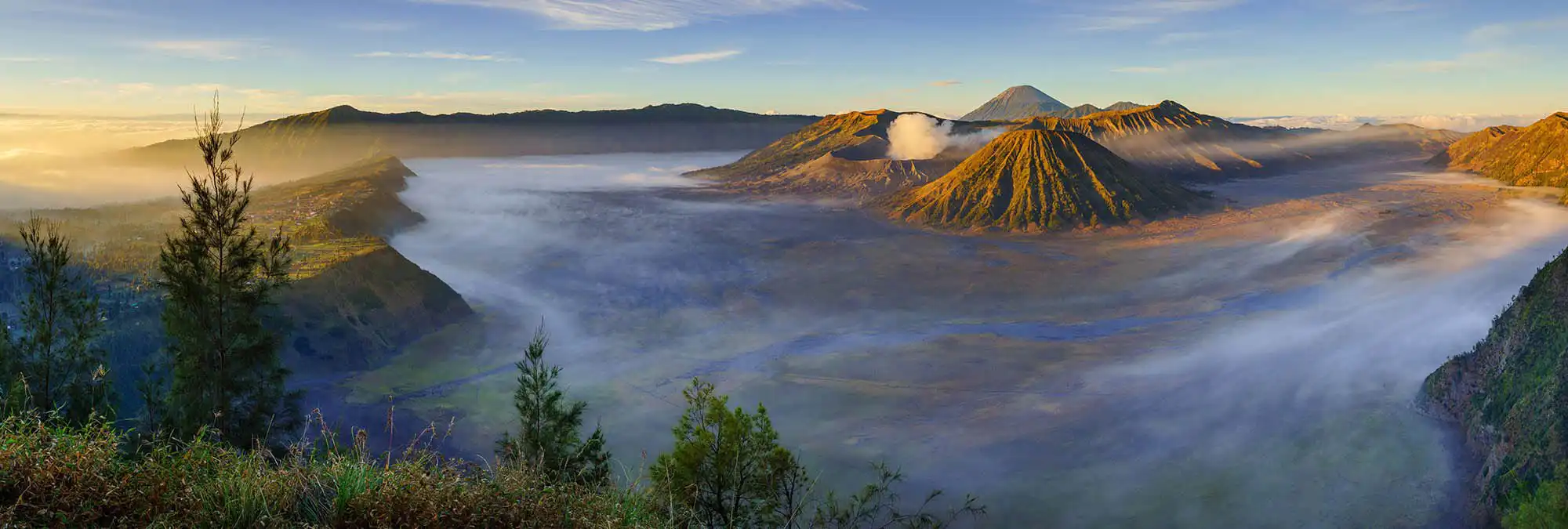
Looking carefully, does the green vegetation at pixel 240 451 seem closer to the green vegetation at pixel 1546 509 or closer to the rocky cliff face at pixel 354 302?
the green vegetation at pixel 1546 509

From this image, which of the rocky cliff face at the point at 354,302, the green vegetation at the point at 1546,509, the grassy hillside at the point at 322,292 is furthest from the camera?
the rocky cliff face at the point at 354,302

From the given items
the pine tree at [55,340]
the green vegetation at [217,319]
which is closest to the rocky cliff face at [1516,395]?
the green vegetation at [217,319]

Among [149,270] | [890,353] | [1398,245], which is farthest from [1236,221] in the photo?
[149,270]

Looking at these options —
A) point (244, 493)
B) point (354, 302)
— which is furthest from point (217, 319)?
point (354, 302)

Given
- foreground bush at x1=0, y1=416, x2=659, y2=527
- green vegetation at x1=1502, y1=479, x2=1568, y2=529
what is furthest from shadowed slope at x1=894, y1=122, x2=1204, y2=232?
foreground bush at x1=0, y1=416, x2=659, y2=527

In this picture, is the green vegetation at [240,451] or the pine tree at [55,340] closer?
the green vegetation at [240,451]

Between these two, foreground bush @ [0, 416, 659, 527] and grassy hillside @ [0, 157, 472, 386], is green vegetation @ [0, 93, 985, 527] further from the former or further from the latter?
grassy hillside @ [0, 157, 472, 386]
